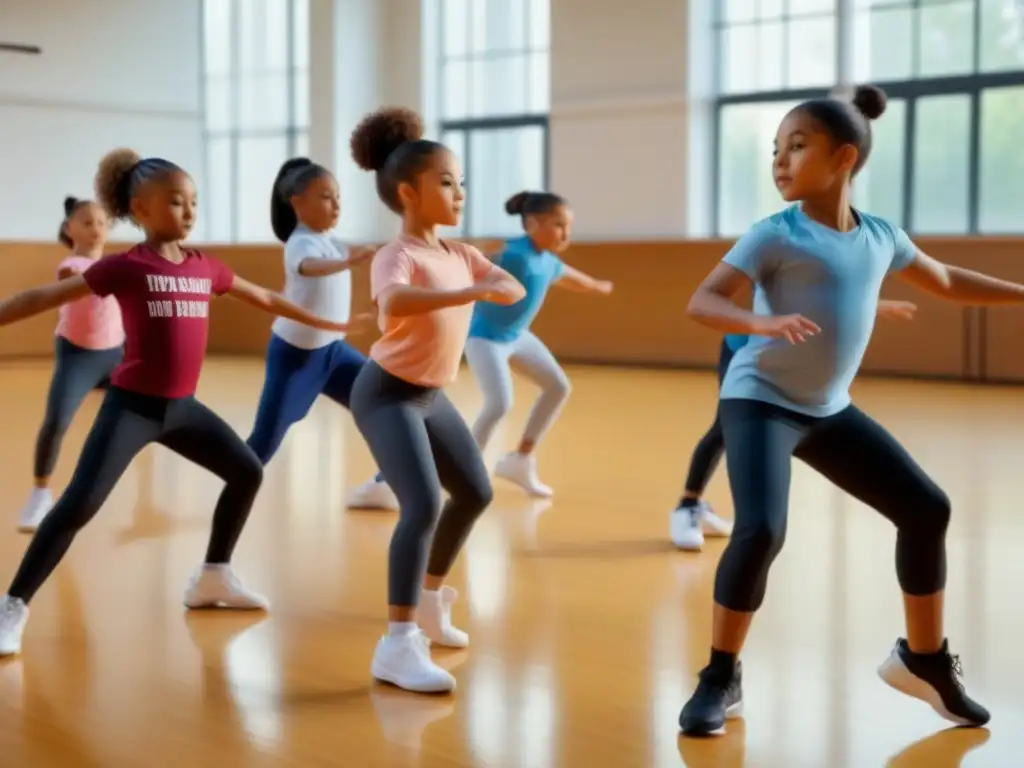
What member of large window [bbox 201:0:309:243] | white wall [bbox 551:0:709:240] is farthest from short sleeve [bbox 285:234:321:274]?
large window [bbox 201:0:309:243]

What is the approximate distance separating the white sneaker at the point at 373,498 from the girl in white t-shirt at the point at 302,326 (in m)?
0.70

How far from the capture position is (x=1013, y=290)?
3053mm

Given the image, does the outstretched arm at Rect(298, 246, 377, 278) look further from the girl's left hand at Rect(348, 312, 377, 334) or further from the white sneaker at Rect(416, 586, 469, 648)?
the white sneaker at Rect(416, 586, 469, 648)

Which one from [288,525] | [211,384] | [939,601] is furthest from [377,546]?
[211,384]

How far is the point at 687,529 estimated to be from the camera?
4.83m

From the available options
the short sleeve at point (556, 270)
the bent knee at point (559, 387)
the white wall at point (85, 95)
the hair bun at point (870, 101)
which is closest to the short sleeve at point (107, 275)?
the hair bun at point (870, 101)

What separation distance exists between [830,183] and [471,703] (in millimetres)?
1343

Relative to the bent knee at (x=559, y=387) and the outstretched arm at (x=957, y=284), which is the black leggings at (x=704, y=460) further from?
the outstretched arm at (x=957, y=284)

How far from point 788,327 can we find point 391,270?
Result: 1064 millimetres

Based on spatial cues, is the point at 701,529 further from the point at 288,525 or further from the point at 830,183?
the point at 830,183

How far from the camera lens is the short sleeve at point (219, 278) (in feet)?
12.2

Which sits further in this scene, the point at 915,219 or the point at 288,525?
the point at 915,219

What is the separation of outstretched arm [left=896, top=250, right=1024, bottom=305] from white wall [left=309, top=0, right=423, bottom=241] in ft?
40.9

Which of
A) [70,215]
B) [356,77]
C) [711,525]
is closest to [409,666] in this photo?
[711,525]
